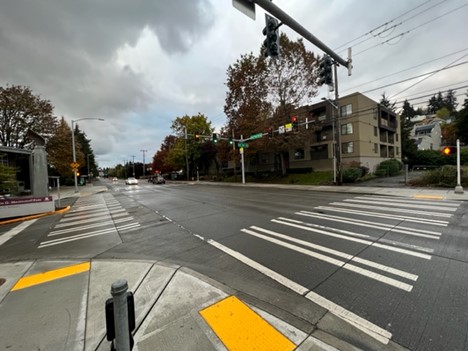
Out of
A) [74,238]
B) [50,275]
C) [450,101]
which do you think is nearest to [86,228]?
[74,238]

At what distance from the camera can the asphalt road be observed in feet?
9.43

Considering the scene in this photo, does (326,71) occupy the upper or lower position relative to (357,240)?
upper

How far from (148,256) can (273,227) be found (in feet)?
12.4

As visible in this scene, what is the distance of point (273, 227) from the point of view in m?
6.98

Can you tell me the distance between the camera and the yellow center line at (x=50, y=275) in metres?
4.01

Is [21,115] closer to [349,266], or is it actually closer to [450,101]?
[349,266]

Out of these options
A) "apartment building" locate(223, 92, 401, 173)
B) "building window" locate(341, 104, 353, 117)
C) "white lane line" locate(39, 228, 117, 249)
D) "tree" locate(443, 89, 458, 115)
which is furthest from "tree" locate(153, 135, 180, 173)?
"tree" locate(443, 89, 458, 115)

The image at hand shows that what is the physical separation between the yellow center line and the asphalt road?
66 cm

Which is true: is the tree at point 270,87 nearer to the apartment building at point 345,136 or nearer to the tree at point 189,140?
the apartment building at point 345,136

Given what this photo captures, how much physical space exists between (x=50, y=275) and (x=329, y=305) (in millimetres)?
5111

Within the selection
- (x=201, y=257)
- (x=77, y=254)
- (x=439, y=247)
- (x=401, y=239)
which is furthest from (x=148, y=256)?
(x=439, y=247)

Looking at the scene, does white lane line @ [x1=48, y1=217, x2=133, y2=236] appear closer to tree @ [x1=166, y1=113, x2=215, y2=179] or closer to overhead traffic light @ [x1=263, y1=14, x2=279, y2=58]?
overhead traffic light @ [x1=263, y1=14, x2=279, y2=58]

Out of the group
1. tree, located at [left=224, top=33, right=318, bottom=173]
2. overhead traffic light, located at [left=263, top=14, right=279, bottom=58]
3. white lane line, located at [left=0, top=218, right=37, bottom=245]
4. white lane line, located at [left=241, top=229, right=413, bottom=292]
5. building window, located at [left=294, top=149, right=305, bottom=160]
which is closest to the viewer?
white lane line, located at [left=241, top=229, right=413, bottom=292]

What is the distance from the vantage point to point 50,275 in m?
4.32
